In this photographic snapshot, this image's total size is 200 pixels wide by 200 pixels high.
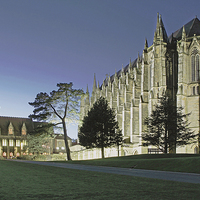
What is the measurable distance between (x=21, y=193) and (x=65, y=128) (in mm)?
33859

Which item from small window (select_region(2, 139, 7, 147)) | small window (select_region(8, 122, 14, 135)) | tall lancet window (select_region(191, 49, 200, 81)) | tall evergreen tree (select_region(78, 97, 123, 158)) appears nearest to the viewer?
tall evergreen tree (select_region(78, 97, 123, 158))

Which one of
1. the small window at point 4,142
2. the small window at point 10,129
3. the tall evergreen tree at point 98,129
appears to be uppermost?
the tall evergreen tree at point 98,129

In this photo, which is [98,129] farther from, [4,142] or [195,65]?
[4,142]

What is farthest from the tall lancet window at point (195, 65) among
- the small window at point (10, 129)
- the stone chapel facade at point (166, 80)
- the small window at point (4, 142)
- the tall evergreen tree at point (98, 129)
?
the small window at point (10, 129)

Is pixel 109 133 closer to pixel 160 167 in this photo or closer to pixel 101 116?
pixel 101 116

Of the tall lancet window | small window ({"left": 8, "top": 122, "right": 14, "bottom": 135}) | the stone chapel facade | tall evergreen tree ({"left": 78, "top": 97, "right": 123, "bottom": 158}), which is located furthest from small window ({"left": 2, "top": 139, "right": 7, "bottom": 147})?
the tall lancet window

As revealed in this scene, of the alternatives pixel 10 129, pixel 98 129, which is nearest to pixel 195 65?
pixel 98 129

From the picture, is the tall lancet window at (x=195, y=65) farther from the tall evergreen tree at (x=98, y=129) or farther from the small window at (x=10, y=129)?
the small window at (x=10, y=129)

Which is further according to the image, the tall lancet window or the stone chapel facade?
the tall lancet window

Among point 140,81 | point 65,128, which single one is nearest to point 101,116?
point 65,128

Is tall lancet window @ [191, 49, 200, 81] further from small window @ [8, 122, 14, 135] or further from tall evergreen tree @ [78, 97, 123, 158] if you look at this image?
small window @ [8, 122, 14, 135]

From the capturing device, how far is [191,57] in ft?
163

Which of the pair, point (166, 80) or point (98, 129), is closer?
point (98, 129)

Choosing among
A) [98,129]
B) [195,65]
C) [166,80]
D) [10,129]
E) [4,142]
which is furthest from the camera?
[10,129]
